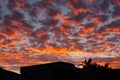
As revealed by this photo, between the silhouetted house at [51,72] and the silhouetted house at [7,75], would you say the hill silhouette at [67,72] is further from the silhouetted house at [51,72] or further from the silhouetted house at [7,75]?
the silhouetted house at [7,75]

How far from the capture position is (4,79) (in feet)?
150

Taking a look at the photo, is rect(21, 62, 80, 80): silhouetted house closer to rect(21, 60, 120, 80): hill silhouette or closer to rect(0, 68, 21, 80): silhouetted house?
rect(21, 60, 120, 80): hill silhouette

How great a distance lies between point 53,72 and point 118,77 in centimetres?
1397

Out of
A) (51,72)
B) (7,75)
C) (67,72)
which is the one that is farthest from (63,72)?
(7,75)

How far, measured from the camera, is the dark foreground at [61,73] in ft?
141

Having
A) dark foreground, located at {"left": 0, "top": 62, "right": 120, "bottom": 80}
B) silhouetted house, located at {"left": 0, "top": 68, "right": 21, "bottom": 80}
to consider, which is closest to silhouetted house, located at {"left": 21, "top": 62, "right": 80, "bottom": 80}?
dark foreground, located at {"left": 0, "top": 62, "right": 120, "bottom": 80}

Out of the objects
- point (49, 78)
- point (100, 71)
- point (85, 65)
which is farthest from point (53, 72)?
point (100, 71)

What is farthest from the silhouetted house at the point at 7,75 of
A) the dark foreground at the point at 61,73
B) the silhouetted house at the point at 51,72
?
the silhouetted house at the point at 51,72

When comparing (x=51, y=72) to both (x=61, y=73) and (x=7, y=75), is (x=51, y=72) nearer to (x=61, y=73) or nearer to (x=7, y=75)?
(x=61, y=73)

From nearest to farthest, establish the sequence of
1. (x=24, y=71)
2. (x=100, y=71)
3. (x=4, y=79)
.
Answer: (x=100, y=71)
(x=4, y=79)
(x=24, y=71)

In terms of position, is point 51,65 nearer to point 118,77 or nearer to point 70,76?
point 70,76

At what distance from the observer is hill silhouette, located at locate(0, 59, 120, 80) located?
42906 millimetres

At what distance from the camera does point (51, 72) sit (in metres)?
49.8

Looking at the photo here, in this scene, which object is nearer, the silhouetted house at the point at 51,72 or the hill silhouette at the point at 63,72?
the hill silhouette at the point at 63,72
